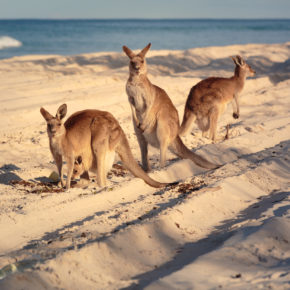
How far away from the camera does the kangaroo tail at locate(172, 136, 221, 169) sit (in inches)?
232

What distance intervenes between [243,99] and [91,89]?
11.7 feet

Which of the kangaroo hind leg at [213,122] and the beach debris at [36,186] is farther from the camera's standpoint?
the kangaroo hind leg at [213,122]

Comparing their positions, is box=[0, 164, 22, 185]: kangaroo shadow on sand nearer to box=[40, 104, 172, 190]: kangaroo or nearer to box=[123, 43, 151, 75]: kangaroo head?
box=[40, 104, 172, 190]: kangaroo

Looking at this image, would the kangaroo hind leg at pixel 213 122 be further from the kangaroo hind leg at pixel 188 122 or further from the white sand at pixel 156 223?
the kangaroo hind leg at pixel 188 122

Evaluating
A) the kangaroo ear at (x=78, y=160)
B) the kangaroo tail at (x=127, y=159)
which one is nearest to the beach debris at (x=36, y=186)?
the kangaroo ear at (x=78, y=160)

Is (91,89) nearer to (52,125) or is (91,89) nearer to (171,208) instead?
(52,125)

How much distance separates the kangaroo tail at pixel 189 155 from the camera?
5883 millimetres

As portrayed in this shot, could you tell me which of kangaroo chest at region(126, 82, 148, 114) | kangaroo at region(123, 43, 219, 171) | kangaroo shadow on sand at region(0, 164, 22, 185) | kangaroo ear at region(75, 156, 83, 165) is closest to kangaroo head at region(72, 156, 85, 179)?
kangaroo ear at region(75, 156, 83, 165)

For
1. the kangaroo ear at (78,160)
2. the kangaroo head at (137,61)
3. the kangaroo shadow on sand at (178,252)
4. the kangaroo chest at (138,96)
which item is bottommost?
the kangaroo shadow on sand at (178,252)

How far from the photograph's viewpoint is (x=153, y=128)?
250 inches

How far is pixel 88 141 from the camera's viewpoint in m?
5.21

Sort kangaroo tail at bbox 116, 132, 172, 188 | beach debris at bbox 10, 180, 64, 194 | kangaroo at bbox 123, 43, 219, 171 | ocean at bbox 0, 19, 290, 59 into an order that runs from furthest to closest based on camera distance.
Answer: ocean at bbox 0, 19, 290, 59 → kangaroo at bbox 123, 43, 219, 171 → kangaroo tail at bbox 116, 132, 172, 188 → beach debris at bbox 10, 180, 64, 194

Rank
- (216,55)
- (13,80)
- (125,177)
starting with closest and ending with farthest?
(125,177), (13,80), (216,55)

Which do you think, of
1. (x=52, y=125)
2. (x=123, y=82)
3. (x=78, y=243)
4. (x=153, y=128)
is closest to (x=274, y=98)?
(x=123, y=82)
